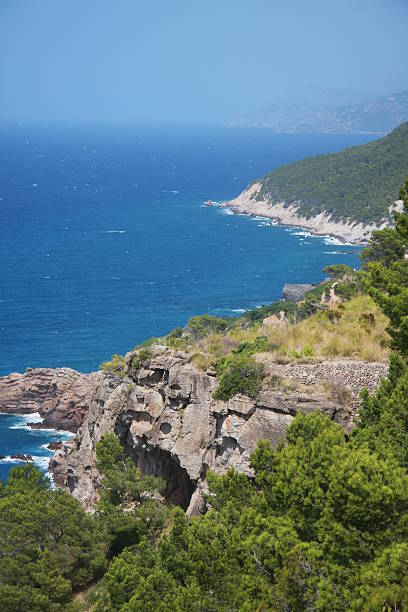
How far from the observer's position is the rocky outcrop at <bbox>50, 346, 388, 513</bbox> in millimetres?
20141

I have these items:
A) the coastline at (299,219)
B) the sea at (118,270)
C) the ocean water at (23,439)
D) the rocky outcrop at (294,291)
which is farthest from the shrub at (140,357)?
the coastline at (299,219)

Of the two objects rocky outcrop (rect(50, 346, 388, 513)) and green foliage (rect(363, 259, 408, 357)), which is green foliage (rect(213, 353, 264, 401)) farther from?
green foliage (rect(363, 259, 408, 357))

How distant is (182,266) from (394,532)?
101 metres

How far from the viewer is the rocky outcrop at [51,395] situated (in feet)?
196

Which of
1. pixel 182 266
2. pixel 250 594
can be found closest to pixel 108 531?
pixel 250 594

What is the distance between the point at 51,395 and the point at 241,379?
4342cm

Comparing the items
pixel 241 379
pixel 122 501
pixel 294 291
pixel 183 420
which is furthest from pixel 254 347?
pixel 294 291

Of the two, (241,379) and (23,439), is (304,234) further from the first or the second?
(241,379)

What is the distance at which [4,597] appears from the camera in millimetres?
19109

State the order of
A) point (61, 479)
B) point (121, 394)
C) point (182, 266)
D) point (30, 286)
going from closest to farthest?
point (121, 394) → point (61, 479) → point (30, 286) → point (182, 266)

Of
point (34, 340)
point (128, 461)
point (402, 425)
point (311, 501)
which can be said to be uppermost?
point (402, 425)

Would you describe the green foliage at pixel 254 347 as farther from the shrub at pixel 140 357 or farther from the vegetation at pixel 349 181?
the vegetation at pixel 349 181

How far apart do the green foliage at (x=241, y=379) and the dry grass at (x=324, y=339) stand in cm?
83

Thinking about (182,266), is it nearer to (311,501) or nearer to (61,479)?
(61,479)
